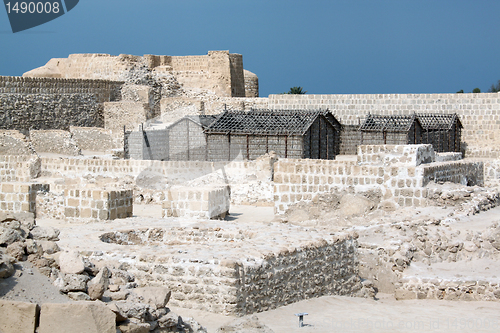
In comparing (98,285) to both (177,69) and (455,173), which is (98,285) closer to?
(455,173)

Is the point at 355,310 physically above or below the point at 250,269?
below

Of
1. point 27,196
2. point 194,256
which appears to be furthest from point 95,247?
point 27,196

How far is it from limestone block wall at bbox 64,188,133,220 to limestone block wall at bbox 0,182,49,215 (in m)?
1.44

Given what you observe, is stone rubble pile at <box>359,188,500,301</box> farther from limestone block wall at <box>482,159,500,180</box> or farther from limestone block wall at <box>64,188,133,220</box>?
limestone block wall at <box>482,159,500,180</box>

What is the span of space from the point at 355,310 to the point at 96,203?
5.59 meters

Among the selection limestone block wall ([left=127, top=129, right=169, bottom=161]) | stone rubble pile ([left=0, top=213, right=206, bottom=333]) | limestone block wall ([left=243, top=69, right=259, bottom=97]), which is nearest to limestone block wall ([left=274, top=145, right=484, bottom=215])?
stone rubble pile ([left=0, top=213, right=206, bottom=333])

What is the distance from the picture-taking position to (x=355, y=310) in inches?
278

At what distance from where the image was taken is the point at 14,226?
661cm

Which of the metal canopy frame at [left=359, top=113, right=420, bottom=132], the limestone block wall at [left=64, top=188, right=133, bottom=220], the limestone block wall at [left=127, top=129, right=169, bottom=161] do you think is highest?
the metal canopy frame at [left=359, top=113, right=420, bottom=132]

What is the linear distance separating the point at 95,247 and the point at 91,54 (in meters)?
27.5

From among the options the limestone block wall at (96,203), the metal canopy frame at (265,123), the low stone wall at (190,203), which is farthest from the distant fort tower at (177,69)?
the low stone wall at (190,203)

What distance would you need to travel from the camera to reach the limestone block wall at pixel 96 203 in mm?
10828

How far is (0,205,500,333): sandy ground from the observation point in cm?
551

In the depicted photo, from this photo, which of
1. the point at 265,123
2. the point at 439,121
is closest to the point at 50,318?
the point at 265,123
